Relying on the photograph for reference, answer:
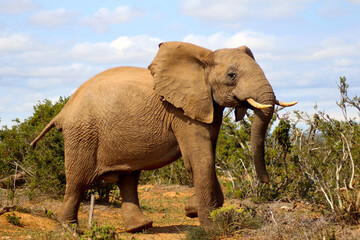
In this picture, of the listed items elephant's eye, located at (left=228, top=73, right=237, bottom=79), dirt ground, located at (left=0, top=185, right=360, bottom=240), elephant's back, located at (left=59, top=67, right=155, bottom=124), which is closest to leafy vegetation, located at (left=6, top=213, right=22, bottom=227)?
dirt ground, located at (left=0, top=185, right=360, bottom=240)

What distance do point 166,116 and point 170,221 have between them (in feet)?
9.73

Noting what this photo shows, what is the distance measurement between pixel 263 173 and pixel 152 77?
7.61 feet

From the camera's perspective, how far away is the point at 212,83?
7258 mm

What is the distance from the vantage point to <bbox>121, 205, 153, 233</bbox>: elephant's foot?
8.31 metres

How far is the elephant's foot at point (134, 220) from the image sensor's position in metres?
8.31

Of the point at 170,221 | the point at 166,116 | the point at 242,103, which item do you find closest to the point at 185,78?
the point at 166,116

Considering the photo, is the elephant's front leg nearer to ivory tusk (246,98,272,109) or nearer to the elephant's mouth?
the elephant's mouth

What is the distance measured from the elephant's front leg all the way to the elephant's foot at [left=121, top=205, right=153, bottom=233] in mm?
1465

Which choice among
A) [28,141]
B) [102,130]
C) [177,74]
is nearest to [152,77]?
[177,74]

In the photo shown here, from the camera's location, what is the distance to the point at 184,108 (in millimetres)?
7199

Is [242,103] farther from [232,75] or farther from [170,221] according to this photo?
[170,221]

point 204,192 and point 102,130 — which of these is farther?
point 102,130

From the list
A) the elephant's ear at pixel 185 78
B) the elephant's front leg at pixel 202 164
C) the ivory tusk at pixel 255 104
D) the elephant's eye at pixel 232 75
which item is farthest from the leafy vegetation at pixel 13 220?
the ivory tusk at pixel 255 104

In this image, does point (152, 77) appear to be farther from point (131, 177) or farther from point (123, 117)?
point (131, 177)
